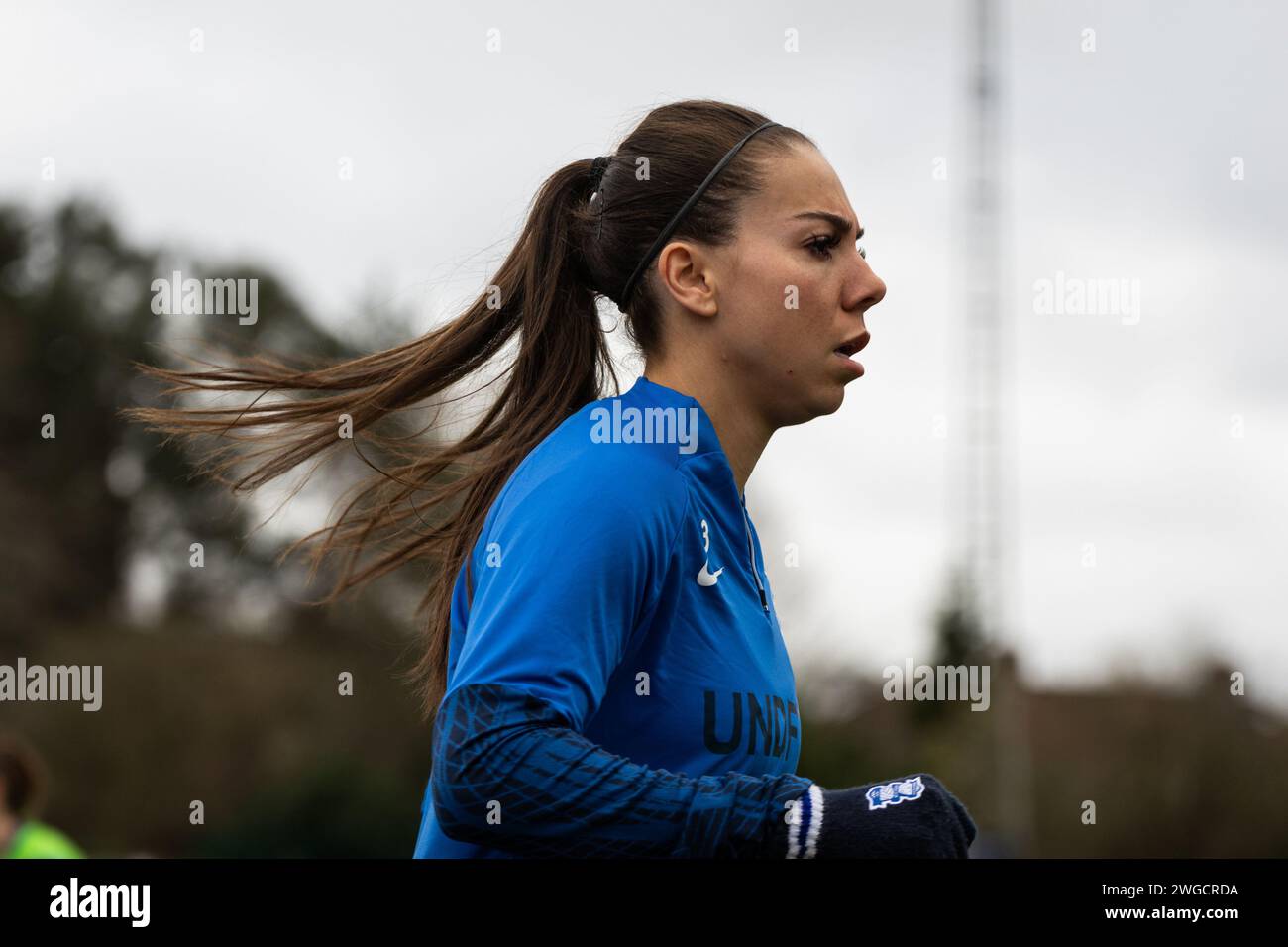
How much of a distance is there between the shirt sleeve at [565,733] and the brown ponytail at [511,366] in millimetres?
532

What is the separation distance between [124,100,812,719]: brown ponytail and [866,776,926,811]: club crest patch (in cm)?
87

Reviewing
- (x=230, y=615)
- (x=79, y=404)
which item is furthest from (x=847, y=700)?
(x=79, y=404)

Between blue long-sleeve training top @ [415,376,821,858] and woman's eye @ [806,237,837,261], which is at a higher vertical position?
woman's eye @ [806,237,837,261]

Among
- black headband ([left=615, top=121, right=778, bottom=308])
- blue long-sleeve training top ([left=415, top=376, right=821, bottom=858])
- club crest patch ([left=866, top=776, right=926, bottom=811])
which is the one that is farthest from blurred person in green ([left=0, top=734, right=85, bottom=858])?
club crest patch ([left=866, top=776, right=926, bottom=811])

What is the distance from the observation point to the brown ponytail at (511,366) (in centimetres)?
261

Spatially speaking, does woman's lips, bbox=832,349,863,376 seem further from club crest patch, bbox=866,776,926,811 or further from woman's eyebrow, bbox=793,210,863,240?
club crest patch, bbox=866,776,926,811

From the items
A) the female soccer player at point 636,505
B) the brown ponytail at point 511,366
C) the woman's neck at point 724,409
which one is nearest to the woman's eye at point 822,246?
the female soccer player at point 636,505

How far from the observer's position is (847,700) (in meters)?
25.7

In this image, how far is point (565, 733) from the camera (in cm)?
192

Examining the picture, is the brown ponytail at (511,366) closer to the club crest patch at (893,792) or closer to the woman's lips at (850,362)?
the woman's lips at (850,362)

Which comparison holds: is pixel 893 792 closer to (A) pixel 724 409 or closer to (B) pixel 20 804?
(A) pixel 724 409

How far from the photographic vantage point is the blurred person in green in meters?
7.09
